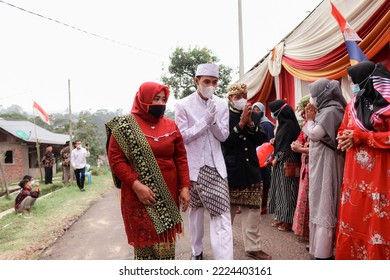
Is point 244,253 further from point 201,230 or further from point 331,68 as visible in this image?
point 331,68

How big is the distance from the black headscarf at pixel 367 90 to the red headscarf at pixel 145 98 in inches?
56.8

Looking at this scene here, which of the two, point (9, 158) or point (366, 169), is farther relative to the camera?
point (9, 158)

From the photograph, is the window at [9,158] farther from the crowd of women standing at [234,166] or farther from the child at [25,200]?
the crowd of women standing at [234,166]

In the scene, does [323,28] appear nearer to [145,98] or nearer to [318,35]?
[318,35]

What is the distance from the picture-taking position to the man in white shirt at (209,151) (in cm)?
261

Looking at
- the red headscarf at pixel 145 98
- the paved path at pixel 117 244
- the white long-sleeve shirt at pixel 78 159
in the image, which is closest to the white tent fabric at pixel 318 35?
the paved path at pixel 117 244

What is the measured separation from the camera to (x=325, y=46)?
3904 mm

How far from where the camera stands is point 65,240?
4.21 metres

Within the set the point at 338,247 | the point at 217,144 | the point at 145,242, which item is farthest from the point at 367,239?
the point at 145,242

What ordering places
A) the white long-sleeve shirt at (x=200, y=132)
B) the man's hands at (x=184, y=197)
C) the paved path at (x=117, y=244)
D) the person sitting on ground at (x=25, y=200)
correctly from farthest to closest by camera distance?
1. the person sitting on ground at (x=25, y=200)
2. the paved path at (x=117, y=244)
3. the white long-sleeve shirt at (x=200, y=132)
4. the man's hands at (x=184, y=197)

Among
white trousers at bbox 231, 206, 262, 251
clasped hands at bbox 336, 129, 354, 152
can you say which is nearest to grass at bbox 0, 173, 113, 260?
white trousers at bbox 231, 206, 262, 251

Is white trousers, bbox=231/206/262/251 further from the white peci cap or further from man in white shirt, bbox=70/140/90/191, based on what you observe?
man in white shirt, bbox=70/140/90/191

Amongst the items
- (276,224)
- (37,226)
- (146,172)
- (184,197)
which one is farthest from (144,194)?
(37,226)

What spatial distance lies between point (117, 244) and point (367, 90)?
10.1 ft
